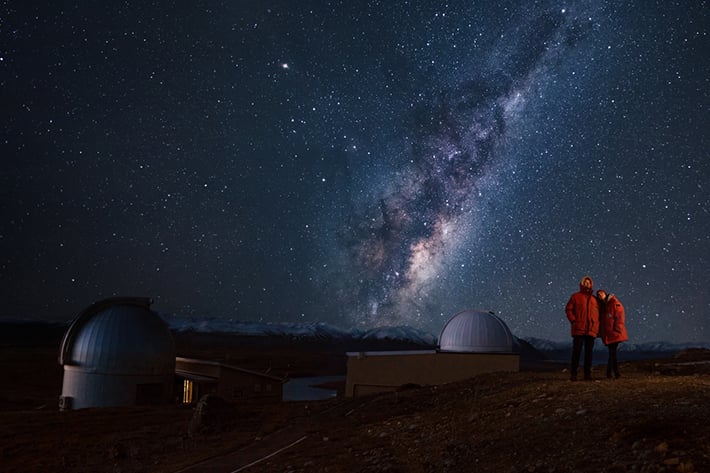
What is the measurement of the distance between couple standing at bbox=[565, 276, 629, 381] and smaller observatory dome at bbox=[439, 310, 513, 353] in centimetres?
1598

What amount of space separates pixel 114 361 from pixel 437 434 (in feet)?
72.0

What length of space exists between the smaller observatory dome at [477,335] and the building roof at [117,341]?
1484 centimetres

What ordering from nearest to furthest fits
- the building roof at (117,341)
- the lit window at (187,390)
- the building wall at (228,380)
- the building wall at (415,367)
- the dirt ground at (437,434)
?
1. the dirt ground at (437,434)
2. the building wall at (415,367)
3. the building roof at (117,341)
4. the lit window at (187,390)
5. the building wall at (228,380)

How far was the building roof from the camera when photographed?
27.7 m

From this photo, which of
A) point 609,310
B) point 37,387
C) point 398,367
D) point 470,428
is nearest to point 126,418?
point 398,367

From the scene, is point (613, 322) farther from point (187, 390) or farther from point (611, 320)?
point (187, 390)

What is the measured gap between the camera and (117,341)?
2789 cm

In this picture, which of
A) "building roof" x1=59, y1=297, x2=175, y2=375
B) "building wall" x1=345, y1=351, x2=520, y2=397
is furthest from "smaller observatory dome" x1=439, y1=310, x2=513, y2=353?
"building roof" x1=59, y1=297, x2=175, y2=375

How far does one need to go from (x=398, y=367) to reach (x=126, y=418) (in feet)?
41.6

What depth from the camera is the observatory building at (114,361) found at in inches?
1085

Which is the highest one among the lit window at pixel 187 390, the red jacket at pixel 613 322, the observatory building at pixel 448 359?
the red jacket at pixel 613 322

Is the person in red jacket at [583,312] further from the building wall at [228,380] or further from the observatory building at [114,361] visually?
the building wall at [228,380]

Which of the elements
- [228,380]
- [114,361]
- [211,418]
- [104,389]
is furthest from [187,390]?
[211,418]

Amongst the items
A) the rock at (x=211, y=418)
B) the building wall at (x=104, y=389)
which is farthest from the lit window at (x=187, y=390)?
the rock at (x=211, y=418)
